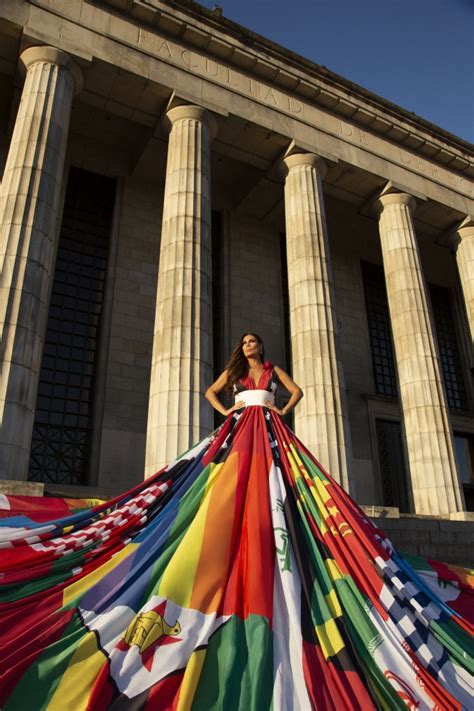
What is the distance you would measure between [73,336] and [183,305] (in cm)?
601

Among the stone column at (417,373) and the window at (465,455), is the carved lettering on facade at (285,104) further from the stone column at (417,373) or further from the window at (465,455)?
the window at (465,455)

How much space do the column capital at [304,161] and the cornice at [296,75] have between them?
2482mm

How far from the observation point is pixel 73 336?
1789 centimetres

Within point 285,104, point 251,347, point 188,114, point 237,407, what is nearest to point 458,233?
point 285,104

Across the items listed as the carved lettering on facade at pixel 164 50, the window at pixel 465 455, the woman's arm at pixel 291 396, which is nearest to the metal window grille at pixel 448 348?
the window at pixel 465 455

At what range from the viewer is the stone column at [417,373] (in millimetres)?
15578

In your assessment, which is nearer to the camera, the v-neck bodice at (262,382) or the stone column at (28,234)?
the v-neck bodice at (262,382)

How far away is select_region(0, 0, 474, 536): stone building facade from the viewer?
13023 mm

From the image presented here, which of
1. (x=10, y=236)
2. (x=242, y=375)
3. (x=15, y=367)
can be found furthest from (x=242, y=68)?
(x=242, y=375)

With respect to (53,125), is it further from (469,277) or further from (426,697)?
(469,277)

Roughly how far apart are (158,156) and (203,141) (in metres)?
4.19

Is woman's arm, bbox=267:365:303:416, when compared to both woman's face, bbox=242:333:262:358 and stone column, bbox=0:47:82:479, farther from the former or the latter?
stone column, bbox=0:47:82:479

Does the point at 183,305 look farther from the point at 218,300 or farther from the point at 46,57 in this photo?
the point at 46,57

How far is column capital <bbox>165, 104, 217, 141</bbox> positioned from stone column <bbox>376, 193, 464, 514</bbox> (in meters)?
7.58
